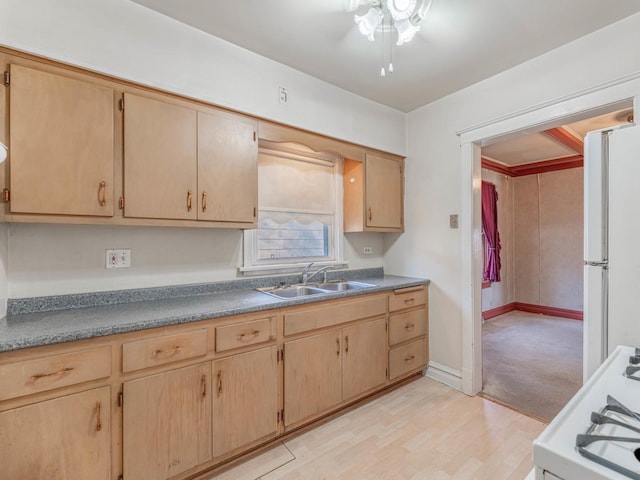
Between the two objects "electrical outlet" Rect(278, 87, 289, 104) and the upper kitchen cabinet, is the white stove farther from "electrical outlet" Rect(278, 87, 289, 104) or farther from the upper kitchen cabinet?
"electrical outlet" Rect(278, 87, 289, 104)

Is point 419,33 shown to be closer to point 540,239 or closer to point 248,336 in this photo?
point 248,336

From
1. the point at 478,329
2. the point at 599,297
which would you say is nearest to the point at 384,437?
the point at 478,329

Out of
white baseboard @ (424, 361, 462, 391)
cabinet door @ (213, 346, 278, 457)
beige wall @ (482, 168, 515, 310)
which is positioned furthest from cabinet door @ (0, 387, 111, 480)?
beige wall @ (482, 168, 515, 310)

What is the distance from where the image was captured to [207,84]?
1.96 m

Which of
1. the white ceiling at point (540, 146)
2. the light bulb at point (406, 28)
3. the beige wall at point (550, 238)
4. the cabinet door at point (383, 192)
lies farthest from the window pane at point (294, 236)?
the beige wall at point (550, 238)

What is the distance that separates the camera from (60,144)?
4.93 ft

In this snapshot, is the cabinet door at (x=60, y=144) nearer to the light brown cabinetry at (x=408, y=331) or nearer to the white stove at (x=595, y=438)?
the white stove at (x=595, y=438)

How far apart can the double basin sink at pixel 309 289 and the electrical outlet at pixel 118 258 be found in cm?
88

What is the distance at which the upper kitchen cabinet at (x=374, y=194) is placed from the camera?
9.32 ft

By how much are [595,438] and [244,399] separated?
1585mm

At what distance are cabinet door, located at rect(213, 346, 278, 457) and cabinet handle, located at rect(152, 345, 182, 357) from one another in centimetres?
22

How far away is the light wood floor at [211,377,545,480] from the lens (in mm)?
1722

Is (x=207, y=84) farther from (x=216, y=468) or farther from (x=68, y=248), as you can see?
(x=216, y=468)

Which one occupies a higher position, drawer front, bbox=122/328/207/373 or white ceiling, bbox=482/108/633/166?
white ceiling, bbox=482/108/633/166
